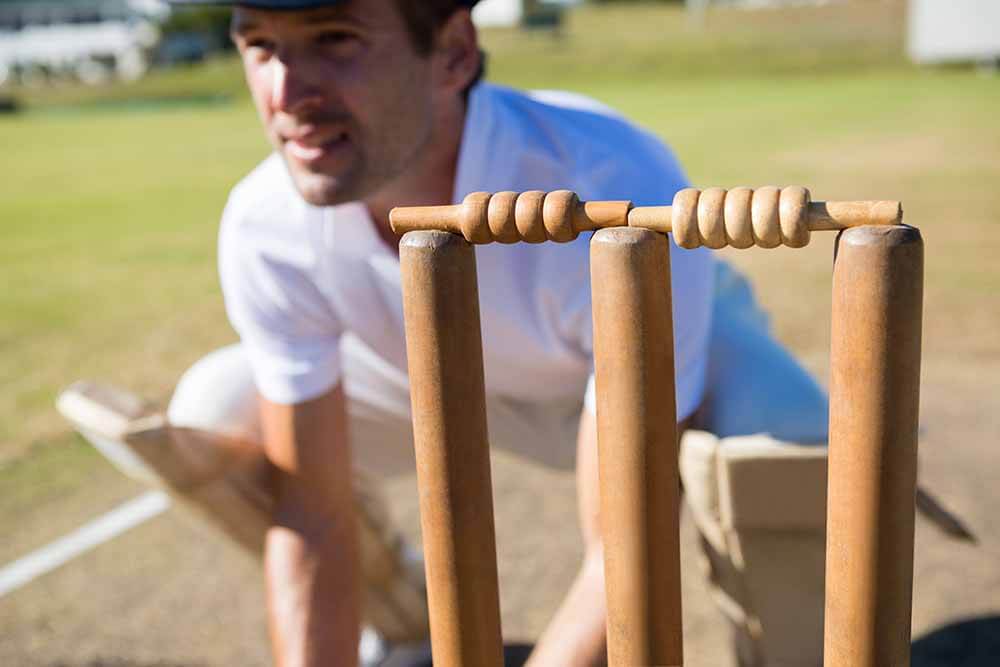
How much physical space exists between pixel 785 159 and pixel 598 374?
32.0 ft

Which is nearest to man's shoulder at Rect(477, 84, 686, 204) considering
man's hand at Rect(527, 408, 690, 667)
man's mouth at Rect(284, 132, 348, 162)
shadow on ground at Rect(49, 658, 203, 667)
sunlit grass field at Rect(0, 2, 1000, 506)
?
man's mouth at Rect(284, 132, 348, 162)

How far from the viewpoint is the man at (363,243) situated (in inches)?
67.4

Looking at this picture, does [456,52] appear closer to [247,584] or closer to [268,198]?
[268,198]

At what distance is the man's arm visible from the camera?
191 centimetres

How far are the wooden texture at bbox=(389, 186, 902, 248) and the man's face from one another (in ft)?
1.90

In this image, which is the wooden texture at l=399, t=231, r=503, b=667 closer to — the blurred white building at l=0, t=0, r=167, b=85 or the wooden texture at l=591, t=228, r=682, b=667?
the wooden texture at l=591, t=228, r=682, b=667

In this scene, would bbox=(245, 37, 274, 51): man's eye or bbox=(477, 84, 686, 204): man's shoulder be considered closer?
bbox=(245, 37, 274, 51): man's eye

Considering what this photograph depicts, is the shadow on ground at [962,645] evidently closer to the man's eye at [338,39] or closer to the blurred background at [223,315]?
the blurred background at [223,315]

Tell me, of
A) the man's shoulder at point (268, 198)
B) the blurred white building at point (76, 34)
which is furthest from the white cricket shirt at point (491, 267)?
the blurred white building at point (76, 34)

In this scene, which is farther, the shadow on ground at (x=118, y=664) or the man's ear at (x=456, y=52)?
the shadow on ground at (x=118, y=664)

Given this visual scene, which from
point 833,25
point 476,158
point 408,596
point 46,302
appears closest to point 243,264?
point 476,158

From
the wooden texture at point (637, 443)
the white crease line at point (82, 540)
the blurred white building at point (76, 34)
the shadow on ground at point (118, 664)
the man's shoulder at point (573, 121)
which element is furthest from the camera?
the blurred white building at point (76, 34)

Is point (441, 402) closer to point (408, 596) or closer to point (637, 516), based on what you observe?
point (637, 516)

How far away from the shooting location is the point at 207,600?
2.77 meters
